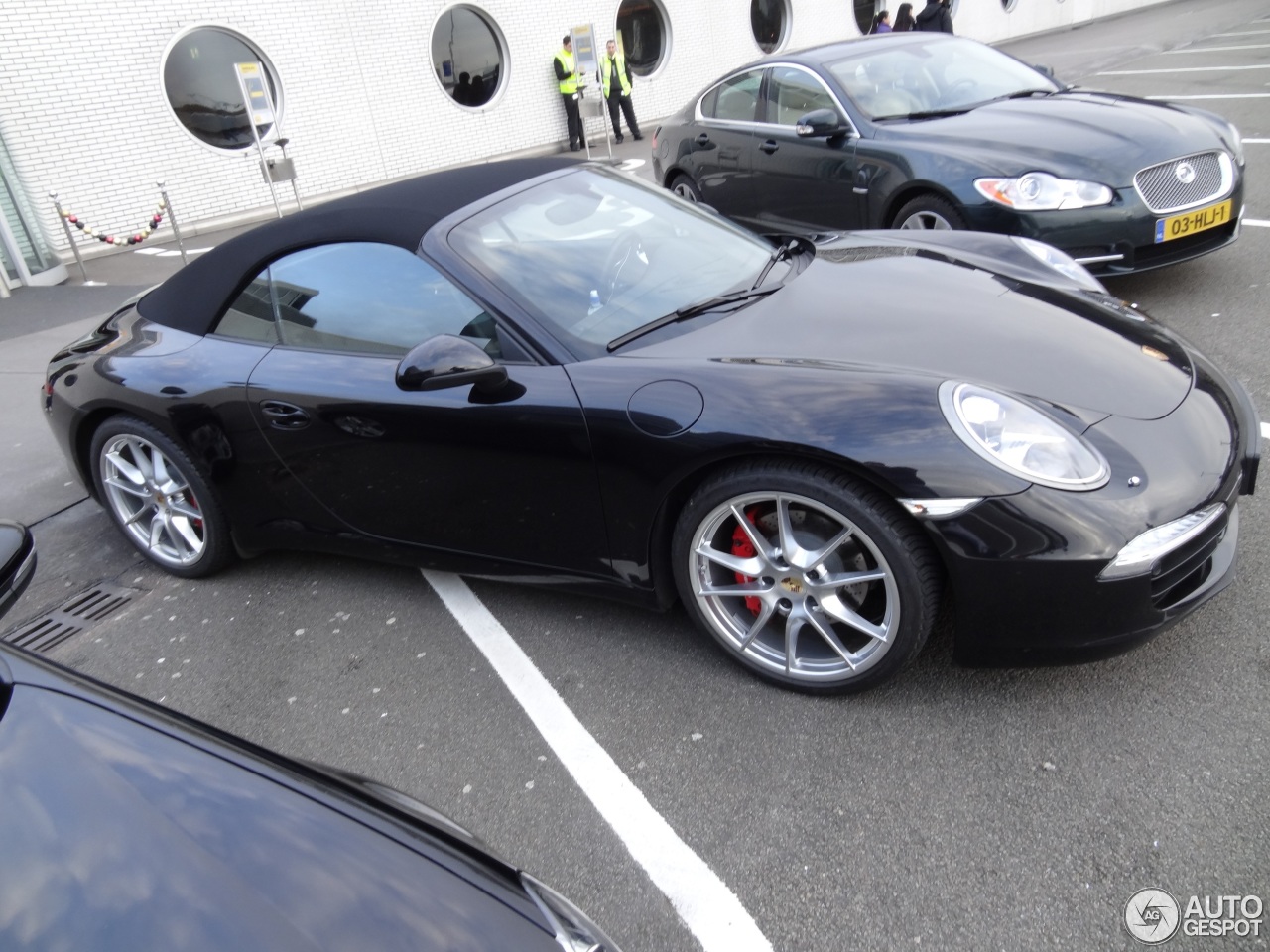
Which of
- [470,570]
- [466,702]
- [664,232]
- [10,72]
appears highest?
[10,72]

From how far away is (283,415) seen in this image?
3.31 m

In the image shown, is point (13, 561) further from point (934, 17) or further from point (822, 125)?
point (934, 17)

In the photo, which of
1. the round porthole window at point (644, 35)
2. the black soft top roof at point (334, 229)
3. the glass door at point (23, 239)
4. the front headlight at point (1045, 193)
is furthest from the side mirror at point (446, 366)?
the round porthole window at point (644, 35)

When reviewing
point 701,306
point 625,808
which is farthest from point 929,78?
point 625,808

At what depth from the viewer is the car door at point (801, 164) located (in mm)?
6027

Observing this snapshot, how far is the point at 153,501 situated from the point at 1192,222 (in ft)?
17.4

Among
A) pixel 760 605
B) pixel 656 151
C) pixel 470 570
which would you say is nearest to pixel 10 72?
pixel 656 151

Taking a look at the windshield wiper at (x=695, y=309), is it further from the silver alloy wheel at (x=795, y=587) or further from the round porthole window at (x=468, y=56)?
the round porthole window at (x=468, y=56)

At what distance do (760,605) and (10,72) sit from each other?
12.0 metres

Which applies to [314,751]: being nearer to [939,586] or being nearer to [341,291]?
[341,291]

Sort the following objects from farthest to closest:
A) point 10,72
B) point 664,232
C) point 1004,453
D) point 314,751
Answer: point 10,72, point 664,232, point 314,751, point 1004,453

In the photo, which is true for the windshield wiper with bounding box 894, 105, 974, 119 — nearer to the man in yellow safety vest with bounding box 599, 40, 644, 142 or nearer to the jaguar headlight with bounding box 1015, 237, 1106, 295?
the jaguar headlight with bounding box 1015, 237, 1106, 295

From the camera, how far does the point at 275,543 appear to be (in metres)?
3.70

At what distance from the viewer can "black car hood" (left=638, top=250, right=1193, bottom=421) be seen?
8.40ft
